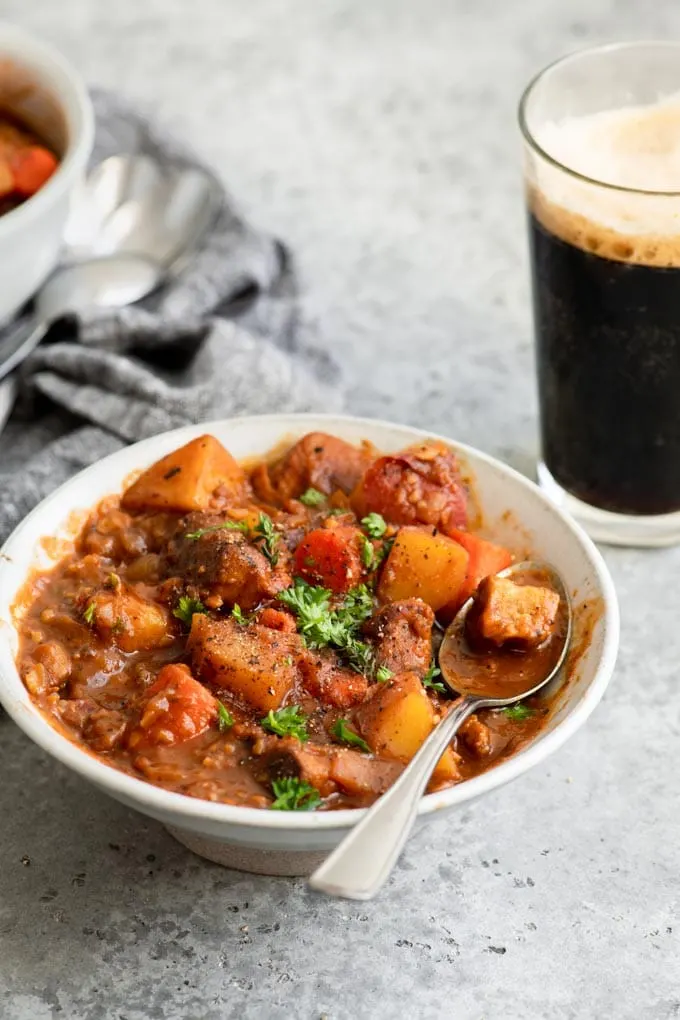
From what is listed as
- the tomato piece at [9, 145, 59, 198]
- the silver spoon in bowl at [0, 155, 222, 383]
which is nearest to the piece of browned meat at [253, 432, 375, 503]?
the silver spoon in bowl at [0, 155, 222, 383]

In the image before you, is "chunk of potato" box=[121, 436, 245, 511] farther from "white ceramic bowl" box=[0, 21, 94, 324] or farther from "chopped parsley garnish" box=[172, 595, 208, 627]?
"white ceramic bowl" box=[0, 21, 94, 324]

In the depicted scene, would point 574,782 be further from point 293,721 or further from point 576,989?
point 293,721

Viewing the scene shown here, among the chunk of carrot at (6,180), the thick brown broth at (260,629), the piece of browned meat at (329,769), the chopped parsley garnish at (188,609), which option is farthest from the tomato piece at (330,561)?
the chunk of carrot at (6,180)

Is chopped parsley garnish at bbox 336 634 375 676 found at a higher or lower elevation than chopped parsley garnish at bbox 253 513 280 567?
lower

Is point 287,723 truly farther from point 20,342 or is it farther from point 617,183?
point 20,342

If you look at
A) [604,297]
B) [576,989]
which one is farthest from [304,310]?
[576,989]

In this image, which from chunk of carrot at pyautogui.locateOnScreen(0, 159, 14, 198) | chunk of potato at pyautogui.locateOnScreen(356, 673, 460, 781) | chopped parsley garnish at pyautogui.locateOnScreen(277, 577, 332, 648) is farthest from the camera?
chunk of carrot at pyautogui.locateOnScreen(0, 159, 14, 198)

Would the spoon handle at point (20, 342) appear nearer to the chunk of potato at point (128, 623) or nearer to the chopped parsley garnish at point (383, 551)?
the chunk of potato at point (128, 623)

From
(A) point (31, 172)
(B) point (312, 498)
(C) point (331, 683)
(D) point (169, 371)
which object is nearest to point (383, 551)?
(B) point (312, 498)
